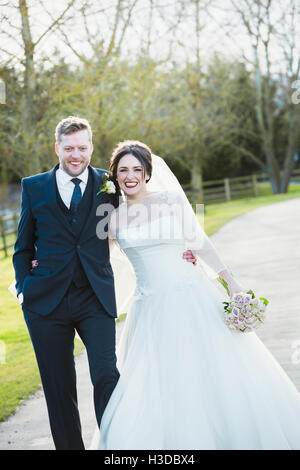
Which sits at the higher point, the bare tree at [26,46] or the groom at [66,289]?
the bare tree at [26,46]

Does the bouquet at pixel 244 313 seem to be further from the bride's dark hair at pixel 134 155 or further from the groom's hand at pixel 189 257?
the bride's dark hair at pixel 134 155

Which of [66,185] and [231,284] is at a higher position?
[66,185]

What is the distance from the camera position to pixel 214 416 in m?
3.58

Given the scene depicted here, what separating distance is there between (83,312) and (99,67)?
694 cm

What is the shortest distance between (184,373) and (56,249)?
1078 millimetres

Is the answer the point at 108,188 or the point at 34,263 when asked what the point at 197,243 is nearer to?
the point at 108,188

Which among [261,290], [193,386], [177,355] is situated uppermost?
[177,355]

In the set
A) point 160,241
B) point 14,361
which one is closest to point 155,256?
point 160,241

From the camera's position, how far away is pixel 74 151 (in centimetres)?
384

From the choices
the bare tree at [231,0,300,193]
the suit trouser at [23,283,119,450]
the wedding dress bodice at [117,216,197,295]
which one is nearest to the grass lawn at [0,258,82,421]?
the suit trouser at [23,283,119,450]

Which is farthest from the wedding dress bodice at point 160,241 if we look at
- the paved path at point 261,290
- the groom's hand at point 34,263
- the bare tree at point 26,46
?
the bare tree at point 26,46

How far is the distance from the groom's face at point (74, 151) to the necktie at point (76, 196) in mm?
44

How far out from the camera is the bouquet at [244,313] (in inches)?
150

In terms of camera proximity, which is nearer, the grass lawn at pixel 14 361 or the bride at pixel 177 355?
the bride at pixel 177 355
